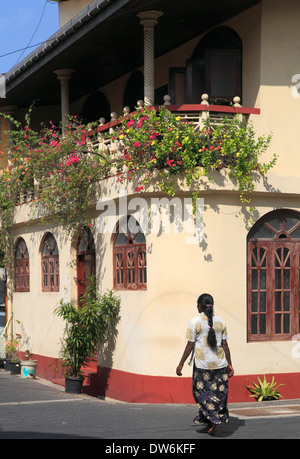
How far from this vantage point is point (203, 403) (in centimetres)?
1000

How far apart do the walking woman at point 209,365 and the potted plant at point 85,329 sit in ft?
15.3

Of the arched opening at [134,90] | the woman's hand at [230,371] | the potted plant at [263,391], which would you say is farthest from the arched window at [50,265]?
the woman's hand at [230,371]

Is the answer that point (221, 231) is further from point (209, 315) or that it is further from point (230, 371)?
point (230, 371)

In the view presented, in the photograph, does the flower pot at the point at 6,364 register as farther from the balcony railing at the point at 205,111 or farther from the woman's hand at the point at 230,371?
the woman's hand at the point at 230,371

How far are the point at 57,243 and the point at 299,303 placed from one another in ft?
20.3

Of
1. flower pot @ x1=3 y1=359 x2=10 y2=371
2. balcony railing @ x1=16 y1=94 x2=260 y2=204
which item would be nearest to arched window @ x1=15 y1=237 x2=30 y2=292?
flower pot @ x1=3 y1=359 x2=10 y2=371

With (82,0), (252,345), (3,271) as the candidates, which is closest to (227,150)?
(252,345)

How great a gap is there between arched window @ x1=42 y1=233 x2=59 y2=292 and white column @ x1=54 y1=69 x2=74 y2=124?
295cm

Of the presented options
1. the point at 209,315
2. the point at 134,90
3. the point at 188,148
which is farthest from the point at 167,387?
the point at 134,90

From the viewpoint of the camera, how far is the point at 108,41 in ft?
51.0

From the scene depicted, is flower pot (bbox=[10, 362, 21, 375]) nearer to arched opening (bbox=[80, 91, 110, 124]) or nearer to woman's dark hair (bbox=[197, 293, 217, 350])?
arched opening (bbox=[80, 91, 110, 124])

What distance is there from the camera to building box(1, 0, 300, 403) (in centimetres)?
1330

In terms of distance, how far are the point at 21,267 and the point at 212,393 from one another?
11666mm
